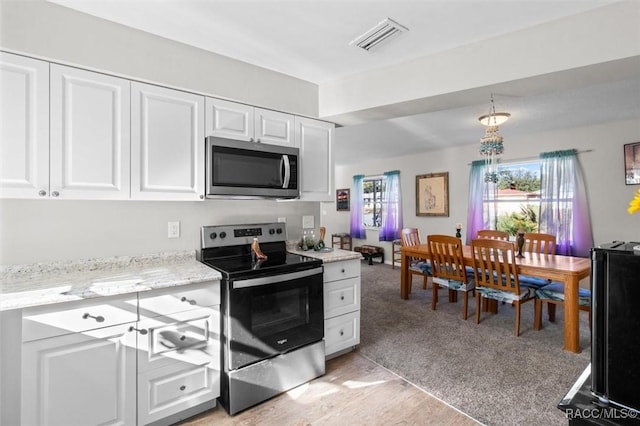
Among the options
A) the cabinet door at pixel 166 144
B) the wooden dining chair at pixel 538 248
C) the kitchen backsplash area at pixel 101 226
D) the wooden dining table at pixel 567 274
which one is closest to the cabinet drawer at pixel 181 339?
the kitchen backsplash area at pixel 101 226

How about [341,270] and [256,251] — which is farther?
[341,270]

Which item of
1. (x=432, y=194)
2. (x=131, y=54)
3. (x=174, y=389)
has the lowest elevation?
(x=174, y=389)

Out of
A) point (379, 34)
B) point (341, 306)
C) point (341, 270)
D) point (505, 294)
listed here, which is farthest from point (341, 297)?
point (379, 34)

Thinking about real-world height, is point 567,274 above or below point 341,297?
above

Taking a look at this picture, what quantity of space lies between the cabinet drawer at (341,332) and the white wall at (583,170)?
2899 mm

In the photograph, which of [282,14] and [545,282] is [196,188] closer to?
[282,14]

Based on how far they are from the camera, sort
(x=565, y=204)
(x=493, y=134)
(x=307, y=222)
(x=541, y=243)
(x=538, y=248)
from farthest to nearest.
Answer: (x=565, y=204), (x=541, y=243), (x=538, y=248), (x=493, y=134), (x=307, y=222)

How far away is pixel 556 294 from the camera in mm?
2961

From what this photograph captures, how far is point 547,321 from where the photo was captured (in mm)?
3400

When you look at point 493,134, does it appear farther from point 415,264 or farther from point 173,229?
point 173,229

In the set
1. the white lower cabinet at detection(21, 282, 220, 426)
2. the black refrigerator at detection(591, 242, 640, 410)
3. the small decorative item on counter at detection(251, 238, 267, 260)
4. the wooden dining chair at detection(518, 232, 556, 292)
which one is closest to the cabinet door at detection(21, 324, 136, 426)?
the white lower cabinet at detection(21, 282, 220, 426)

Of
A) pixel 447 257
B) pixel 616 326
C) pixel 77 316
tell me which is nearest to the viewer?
pixel 616 326

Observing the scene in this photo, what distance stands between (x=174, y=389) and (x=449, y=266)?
3075mm

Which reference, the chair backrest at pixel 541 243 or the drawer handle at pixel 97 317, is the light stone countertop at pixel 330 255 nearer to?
the drawer handle at pixel 97 317
